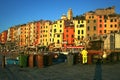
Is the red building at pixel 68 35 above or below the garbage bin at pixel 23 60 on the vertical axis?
above

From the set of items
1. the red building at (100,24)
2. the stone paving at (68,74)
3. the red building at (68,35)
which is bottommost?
the stone paving at (68,74)

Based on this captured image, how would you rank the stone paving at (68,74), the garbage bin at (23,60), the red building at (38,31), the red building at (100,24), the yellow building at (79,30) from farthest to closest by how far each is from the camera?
1. the red building at (38,31)
2. the yellow building at (79,30)
3. the red building at (100,24)
4. the garbage bin at (23,60)
5. the stone paving at (68,74)

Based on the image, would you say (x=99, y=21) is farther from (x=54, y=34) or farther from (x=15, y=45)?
(x=15, y=45)

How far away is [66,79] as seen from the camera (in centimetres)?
2161

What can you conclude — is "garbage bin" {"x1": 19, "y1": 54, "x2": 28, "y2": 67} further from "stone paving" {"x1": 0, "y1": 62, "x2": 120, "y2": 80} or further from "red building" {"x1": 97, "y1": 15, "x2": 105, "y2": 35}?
"red building" {"x1": 97, "y1": 15, "x2": 105, "y2": 35}

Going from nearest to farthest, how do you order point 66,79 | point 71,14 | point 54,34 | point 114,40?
point 66,79, point 114,40, point 54,34, point 71,14

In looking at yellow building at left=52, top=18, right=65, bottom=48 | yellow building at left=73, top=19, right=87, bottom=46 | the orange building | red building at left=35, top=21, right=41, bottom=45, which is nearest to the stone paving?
yellow building at left=73, top=19, right=87, bottom=46

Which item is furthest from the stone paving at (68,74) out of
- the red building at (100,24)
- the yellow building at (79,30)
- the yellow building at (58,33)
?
the yellow building at (58,33)

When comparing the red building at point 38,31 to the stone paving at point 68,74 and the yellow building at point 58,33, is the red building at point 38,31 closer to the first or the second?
the yellow building at point 58,33

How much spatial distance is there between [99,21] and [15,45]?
268 feet

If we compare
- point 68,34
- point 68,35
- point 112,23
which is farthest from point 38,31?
point 112,23

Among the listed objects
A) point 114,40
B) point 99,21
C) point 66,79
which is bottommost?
point 66,79

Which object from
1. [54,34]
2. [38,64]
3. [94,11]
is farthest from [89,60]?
[54,34]

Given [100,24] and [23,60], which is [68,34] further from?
[23,60]
